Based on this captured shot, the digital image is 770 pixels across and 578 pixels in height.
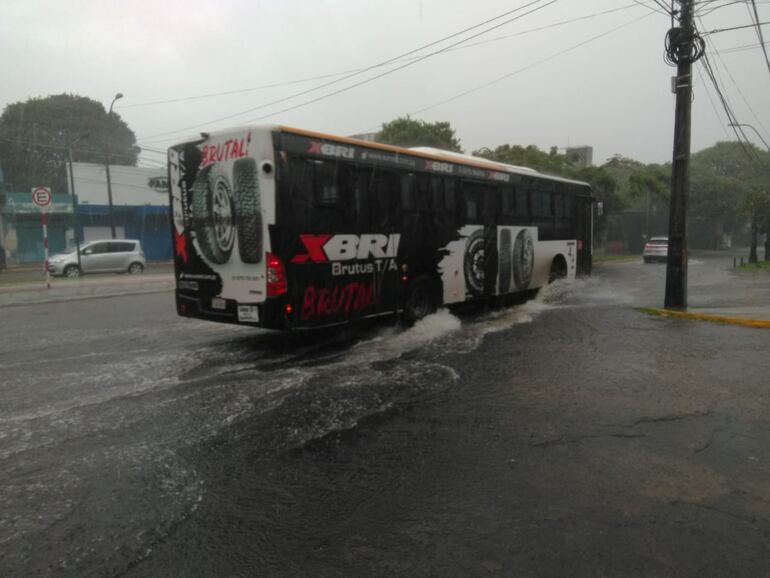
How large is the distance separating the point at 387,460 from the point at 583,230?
1280 centimetres

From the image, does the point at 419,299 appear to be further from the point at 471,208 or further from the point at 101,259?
the point at 101,259

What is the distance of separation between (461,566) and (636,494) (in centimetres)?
146

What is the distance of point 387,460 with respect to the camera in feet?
14.5

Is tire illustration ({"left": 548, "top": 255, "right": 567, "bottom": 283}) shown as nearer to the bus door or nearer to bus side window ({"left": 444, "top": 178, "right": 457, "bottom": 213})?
the bus door

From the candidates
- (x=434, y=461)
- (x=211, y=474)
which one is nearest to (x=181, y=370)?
(x=211, y=474)

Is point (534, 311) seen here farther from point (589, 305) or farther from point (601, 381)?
point (601, 381)

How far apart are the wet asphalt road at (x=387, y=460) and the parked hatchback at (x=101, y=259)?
19513 millimetres

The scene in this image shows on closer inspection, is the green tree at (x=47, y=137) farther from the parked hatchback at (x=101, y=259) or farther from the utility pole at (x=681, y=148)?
the utility pole at (x=681, y=148)

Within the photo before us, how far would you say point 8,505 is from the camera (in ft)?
12.3

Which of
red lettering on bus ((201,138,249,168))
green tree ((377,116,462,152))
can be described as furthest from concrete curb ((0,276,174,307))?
green tree ((377,116,462,152))

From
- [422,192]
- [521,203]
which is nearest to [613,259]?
[521,203]

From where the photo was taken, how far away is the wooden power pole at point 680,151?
1142cm

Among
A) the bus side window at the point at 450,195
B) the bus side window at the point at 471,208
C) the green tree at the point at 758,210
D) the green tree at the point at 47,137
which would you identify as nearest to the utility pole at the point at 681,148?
the bus side window at the point at 471,208

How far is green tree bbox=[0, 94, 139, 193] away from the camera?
44656 millimetres
